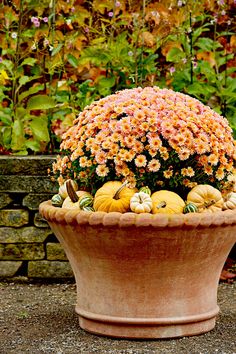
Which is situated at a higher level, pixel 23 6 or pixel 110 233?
pixel 23 6

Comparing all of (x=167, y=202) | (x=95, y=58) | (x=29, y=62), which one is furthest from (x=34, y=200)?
(x=167, y=202)

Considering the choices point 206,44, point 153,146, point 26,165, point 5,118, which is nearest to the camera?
point 153,146

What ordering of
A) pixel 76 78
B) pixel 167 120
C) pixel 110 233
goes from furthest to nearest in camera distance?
pixel 76 78 → pixel 167 120 → pixel 110 233

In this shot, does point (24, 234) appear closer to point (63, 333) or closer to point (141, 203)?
point (63, 333)

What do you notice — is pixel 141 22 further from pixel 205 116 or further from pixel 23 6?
pixel 205 116

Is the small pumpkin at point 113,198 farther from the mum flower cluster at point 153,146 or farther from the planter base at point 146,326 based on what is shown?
the planter base at point 146,326

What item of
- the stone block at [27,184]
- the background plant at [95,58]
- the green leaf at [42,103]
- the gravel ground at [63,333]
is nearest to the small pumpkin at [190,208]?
the gravel ground at [63,333]

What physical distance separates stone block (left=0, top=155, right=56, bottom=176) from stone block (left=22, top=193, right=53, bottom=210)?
12 centimetres

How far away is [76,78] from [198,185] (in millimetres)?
2242

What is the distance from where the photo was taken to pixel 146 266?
135 inches

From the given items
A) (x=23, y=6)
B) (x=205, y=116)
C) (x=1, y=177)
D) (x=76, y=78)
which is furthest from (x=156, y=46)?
(x=205, y=116)

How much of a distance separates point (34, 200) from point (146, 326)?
1.46 meters

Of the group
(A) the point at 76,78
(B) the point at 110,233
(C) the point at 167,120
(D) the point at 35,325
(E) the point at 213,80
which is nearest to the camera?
(B) the point at 110,233

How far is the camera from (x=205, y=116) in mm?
3730
